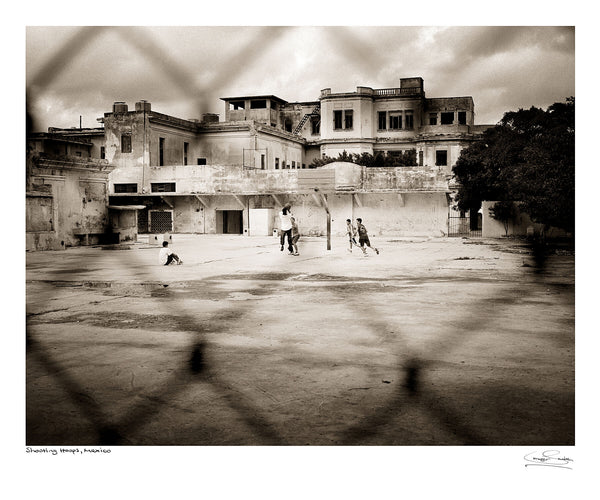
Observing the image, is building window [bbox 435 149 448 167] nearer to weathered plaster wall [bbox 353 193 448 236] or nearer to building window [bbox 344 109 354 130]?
building window [bbox 344 109 354 130]

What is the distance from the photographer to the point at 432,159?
23.0 m

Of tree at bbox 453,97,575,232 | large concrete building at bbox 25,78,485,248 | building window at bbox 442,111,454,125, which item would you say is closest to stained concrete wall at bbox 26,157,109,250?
large concrete building at bbox 25,78,485,248

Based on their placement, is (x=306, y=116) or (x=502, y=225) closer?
(x=502, y=225)

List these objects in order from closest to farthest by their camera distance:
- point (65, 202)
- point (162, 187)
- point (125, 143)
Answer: point (65, 202) → point (125, 143) → point (162, 187)

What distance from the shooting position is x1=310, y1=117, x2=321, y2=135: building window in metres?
23.6

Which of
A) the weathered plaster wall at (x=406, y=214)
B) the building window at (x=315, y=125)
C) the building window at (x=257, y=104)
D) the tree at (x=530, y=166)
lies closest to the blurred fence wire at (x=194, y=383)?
the tree at (x=530, y=166)

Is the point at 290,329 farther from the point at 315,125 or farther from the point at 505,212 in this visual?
the point at 315,125

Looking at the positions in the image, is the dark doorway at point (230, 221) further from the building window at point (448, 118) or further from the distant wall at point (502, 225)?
the distant wall at point (502, 225)

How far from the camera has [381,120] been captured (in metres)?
21.8

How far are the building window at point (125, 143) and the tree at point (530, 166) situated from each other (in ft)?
28.9
